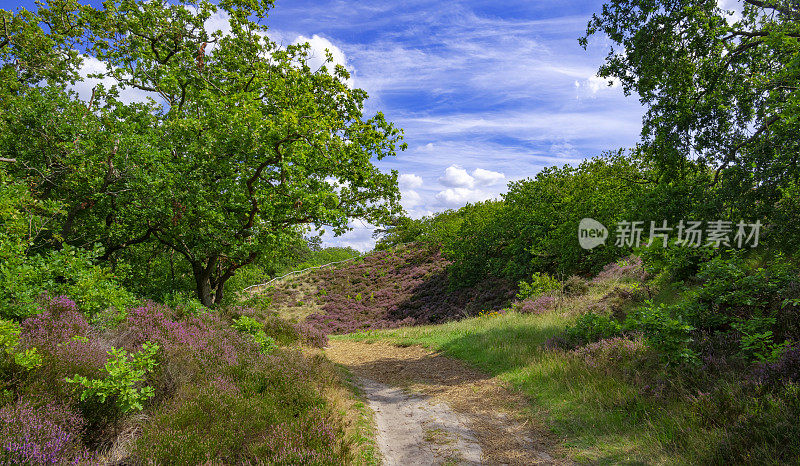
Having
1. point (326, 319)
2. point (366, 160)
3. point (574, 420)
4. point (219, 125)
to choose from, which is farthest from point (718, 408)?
point (326, 319)

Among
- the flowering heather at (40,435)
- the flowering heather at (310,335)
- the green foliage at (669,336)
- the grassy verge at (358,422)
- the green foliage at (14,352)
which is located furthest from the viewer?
the flowering heather at (310,335)

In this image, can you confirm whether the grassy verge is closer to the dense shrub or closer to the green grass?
the green grass

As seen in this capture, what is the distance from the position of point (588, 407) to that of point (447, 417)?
2632mm

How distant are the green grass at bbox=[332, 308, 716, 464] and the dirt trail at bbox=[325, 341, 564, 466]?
0.45 metres

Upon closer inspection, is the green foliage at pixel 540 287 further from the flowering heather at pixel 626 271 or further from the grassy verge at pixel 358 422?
the grassy verge at pixel 358 422

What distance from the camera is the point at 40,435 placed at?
11.8 feet

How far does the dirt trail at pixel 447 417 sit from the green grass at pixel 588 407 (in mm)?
445

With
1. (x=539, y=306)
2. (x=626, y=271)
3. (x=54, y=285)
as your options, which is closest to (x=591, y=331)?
(x=539, y=306)

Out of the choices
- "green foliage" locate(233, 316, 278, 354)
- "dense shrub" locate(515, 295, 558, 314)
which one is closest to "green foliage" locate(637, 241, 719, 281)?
"dense shrub" locate(515, 295, 558, 314)

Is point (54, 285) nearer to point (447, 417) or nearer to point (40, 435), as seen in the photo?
point (40, 435)

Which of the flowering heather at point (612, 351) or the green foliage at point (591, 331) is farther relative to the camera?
the green foliage at point (591, 331)

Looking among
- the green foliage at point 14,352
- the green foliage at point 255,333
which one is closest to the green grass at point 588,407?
the green foliage at point 255,333

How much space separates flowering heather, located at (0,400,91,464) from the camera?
3375mm

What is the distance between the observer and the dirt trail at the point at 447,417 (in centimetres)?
593
